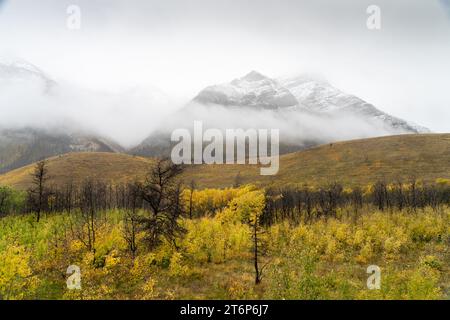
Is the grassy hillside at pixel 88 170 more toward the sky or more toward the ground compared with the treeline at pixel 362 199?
more toward the sky

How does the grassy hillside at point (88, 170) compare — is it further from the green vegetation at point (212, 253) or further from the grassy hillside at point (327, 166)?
the green vegetation at point (212, 253)

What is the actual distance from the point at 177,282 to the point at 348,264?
61.7 ft

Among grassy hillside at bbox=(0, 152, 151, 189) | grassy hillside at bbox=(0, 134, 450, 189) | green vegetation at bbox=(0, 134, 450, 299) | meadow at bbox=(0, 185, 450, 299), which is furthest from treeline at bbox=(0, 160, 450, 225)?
grassy hillside at bbox=(0, 152, 151, 189)

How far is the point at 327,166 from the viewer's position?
452 ft

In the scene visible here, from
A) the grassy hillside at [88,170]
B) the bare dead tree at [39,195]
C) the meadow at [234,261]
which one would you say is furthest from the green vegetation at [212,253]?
the grassy hillside at [88,170]

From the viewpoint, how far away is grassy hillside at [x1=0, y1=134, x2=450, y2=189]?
117 metres

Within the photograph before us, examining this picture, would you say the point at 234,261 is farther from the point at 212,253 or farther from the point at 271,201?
the point at 271,201

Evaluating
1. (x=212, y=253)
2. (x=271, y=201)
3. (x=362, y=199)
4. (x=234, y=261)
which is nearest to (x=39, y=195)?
(x=212, y=253)

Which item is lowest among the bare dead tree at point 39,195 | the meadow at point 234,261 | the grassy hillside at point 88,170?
the meadow at point 234,261

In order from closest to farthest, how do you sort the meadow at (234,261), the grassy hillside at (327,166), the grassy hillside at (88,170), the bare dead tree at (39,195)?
the meadow at (234,261), the bare dead tree at (39,195), the grassy hillside at (327,166), the grassy hillside at (88,170)

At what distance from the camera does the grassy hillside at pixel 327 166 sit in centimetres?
11688

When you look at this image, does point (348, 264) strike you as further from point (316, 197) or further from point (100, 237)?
point (316, 197)
